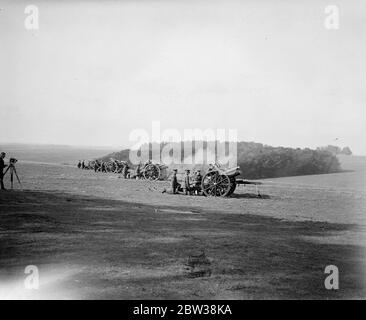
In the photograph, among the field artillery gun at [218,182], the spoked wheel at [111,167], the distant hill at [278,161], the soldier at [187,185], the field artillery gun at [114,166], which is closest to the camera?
the field artillery gun at [218,182]

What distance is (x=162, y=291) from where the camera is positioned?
17.4ft

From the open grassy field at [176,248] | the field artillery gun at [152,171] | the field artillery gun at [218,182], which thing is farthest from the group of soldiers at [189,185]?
the field artillery gun at [152,171]

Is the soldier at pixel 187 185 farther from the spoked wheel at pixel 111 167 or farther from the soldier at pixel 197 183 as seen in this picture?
the spoked wheel at pixel 111 167

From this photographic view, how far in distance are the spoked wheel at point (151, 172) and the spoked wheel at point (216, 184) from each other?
27.0ft

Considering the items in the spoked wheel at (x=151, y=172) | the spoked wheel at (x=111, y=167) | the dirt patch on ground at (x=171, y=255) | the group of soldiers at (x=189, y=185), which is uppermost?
the spoked wheel at (x=111, y=167)

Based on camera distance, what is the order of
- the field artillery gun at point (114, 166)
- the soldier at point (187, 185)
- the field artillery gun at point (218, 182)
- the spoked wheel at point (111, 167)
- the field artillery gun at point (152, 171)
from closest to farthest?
the field artillery gun at point (218, 182), the soldier at point (187, 185), the field artillery gun at point (152, 171), the field artillery gun at point (114, 166), the spoked wheel at point (111, 167)

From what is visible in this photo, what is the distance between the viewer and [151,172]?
23.7 meters

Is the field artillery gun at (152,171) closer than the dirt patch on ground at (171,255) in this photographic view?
No

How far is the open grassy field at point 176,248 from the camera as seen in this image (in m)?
5.51

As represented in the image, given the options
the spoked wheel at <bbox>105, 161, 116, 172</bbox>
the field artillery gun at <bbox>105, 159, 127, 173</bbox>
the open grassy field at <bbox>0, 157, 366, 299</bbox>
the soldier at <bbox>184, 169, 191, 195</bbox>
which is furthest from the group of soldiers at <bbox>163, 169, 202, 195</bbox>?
the spoked wheel at <bbox>105, 161, 116, 172</bbox>

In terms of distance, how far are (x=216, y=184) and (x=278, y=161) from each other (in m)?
14.0
